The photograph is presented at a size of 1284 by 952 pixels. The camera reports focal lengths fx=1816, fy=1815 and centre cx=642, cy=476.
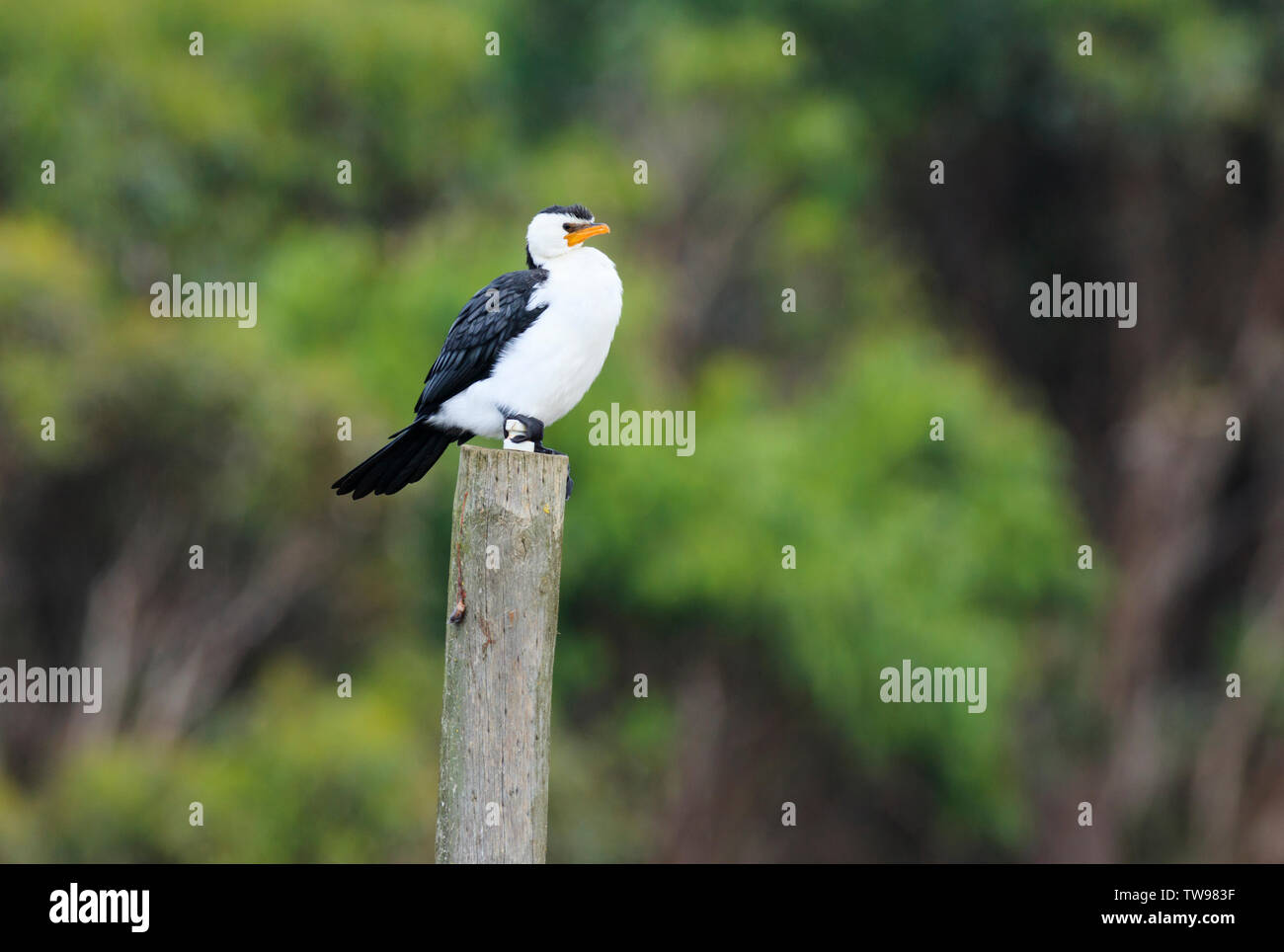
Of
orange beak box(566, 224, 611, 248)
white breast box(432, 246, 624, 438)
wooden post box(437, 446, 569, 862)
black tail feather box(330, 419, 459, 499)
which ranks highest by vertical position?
orange beak box(566, 224, 611, 248)

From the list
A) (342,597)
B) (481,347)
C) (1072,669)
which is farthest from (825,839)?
(481,347)

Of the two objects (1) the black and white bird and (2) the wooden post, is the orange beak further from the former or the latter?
(2) the wooden post

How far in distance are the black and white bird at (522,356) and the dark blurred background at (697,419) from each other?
761cm

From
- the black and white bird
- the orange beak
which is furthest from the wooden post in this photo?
the orange beak

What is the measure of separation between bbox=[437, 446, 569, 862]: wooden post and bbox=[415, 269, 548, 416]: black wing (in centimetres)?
163

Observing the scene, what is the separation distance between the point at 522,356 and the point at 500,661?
196 cm

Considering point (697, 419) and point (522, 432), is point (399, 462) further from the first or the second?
point (697, 419)

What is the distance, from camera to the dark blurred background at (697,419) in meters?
15.4

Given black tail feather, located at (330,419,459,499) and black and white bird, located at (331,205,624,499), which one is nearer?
black and white bird, located at (331,205,624,499)

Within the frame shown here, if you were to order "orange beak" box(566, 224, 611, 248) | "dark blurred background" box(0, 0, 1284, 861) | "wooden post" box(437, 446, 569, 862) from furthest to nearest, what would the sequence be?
"dark blurred background" box(0, 0, 1284, 861) → "orange beak" box(566, 224, 611, 248) → "wooden post" box(437, 446, 569, 862)

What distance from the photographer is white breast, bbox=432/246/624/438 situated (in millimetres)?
7457

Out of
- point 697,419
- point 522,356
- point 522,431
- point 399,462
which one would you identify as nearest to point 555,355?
point 522,356

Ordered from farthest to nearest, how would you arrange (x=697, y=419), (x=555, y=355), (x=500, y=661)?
(x=697, y=419) < (x=555, y=355) < (x=500, y=661)

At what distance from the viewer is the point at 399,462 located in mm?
7688
